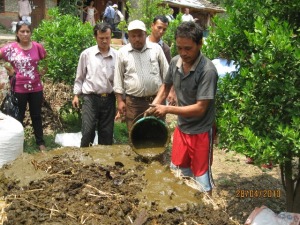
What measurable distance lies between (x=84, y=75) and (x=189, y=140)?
6.71 feet

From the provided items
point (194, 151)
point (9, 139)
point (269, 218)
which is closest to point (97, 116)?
point (9, 139)

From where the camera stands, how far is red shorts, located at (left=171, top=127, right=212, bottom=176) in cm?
387

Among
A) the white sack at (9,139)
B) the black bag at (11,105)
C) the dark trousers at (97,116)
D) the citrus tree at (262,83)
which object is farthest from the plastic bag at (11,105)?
the citrus tree at (262,83)

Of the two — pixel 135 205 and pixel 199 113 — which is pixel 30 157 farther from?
pixel 199 113

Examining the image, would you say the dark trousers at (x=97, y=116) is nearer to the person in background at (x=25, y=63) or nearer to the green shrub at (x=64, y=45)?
the person in background at (x=25, y=63)

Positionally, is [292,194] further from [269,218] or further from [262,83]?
[262,83]

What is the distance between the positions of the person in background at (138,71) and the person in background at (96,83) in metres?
0.29

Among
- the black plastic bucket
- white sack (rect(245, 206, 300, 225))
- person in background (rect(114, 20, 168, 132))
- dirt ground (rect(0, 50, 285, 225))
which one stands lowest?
white sack (rect(245, 206, 300, 225))

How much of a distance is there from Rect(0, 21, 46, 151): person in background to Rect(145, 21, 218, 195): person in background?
235 centimetres

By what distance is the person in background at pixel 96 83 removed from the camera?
516 cm

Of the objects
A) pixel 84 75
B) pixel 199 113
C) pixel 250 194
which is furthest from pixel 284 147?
pixel 84 75

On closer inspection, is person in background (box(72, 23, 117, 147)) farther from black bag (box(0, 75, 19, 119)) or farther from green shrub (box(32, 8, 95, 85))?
green shrub (box(32, 8, 95, 85))

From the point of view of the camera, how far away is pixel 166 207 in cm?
301
